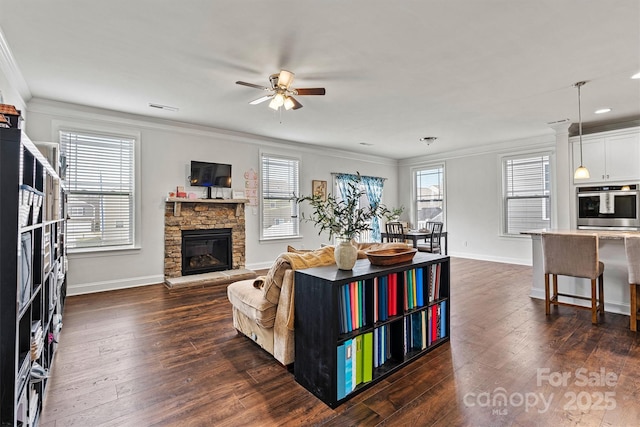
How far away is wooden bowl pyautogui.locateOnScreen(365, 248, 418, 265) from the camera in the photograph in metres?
2.39

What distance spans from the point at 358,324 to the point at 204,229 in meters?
4.15

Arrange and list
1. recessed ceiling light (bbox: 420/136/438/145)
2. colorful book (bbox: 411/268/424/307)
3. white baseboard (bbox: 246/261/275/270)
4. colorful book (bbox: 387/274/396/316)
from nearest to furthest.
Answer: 1. colorful book (bbox: 387/274/396/316)
2. colorful book (bbox: 411/268/424/307)
3. white baseboard (bbox: 246/261/275/270)
4. recessed ceiling light (bbox: 420/136/438/145)

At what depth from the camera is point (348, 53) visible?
2969 mm

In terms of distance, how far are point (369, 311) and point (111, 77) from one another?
145 inches

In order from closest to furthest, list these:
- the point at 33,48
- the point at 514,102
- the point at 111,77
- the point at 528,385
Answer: the point at 528,385
the point at 33,48
the point at 111,77
the point at 514,102

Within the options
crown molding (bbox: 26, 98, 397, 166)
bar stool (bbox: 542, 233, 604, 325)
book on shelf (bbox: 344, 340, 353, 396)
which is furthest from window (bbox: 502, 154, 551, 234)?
book on shelf (bbox: 344, 340, 353, 396)

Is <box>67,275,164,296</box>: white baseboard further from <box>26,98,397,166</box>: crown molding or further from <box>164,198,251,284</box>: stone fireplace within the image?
<box>26,98,397,166</box>: crown molding

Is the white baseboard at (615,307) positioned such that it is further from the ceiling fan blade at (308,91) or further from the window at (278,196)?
the window at (278,196)

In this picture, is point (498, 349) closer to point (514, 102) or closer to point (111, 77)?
point (514, 102)

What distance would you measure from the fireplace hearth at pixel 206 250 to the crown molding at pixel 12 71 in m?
2.67

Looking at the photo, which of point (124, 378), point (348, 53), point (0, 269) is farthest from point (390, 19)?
point (124, 378)

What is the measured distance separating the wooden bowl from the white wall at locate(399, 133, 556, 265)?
5.47 meters

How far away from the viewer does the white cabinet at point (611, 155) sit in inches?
185

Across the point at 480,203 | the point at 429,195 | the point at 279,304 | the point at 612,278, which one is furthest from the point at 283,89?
the point at 429,195
